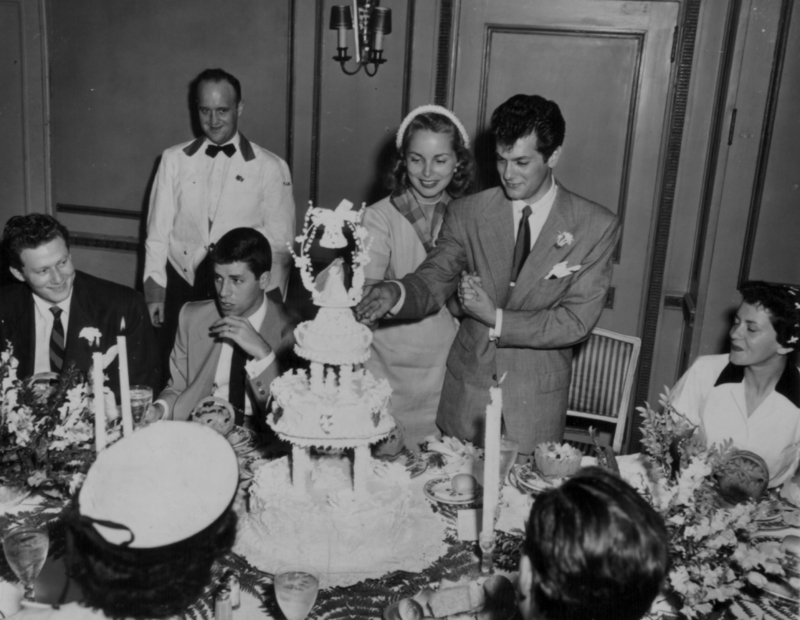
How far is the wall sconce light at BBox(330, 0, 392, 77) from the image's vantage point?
4707 millimetres

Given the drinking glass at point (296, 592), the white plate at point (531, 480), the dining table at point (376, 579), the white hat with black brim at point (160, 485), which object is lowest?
the dining table at point (376, 579)

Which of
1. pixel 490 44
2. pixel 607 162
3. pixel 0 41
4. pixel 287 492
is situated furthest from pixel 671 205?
pixel 0 41

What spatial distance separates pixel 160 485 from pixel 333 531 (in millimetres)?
569

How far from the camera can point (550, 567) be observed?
1.18 meters

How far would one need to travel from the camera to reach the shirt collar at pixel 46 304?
318cm

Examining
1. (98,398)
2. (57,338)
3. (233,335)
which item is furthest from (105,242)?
(98,398)

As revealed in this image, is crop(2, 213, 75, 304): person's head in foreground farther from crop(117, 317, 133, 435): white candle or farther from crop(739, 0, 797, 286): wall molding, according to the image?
crop(739, 0, 797, 286): wall molding

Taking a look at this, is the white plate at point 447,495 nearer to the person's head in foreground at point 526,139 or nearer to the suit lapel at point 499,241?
the suit lapel at point 499,241

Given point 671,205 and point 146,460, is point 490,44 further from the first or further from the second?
point 146,460

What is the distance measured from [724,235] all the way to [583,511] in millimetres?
3479

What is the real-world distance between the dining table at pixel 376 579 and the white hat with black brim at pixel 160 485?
1.05ft

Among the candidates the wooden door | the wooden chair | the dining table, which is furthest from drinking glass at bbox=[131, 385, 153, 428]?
the wooden door

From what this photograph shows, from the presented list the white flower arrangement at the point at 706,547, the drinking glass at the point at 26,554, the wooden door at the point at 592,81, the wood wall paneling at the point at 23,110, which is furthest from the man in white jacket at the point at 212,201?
the white flower arrangement at the point at 706,547

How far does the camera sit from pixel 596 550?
1.15 m
